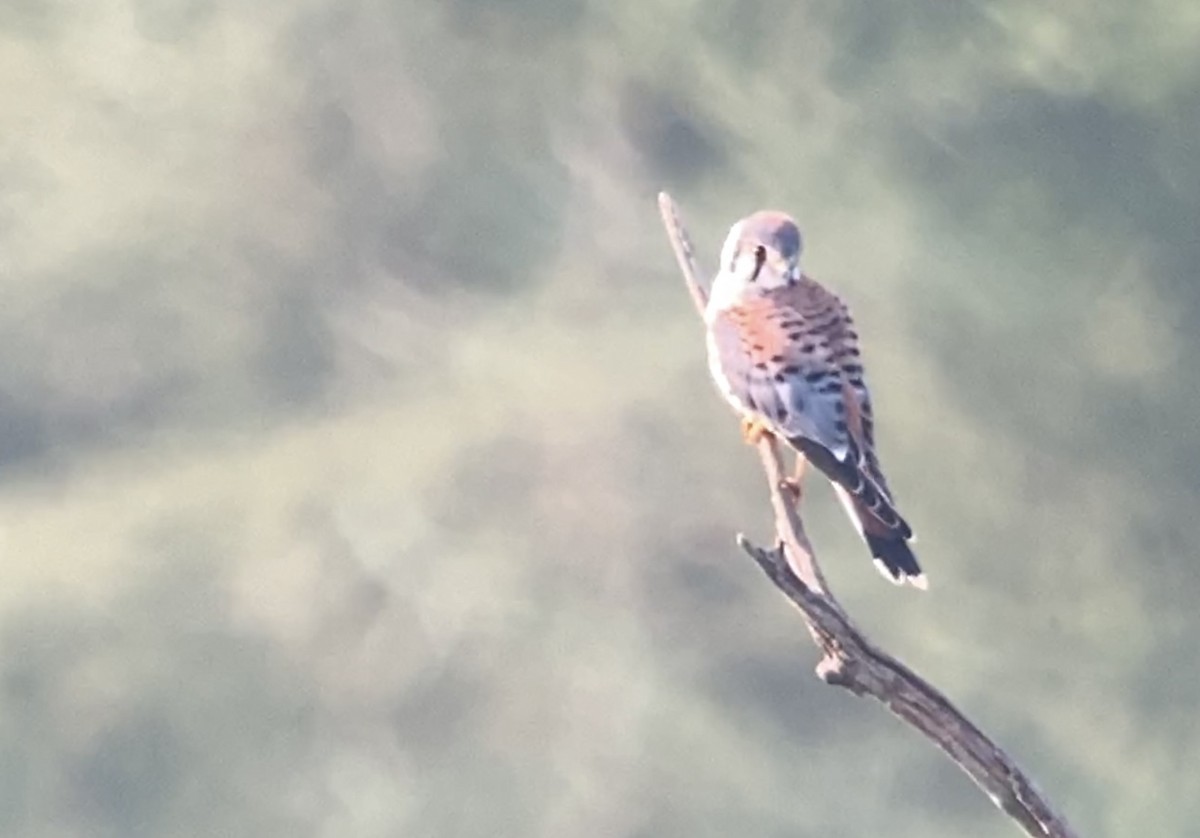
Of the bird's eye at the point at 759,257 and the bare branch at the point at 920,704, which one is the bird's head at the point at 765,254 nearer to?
the bird's eye at the point at 759,257

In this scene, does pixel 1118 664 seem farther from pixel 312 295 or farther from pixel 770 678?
pixel 312 295

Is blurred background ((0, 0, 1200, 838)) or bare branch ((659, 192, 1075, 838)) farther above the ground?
blurred background ((0, 0, 1200, 838))

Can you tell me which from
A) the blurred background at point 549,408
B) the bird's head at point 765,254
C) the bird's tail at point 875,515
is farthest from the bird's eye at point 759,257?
the blurred background at point 549,408

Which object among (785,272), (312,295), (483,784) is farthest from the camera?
(312,295)

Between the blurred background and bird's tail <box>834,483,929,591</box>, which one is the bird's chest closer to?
bird's tail <box>834,483,929,591</box>

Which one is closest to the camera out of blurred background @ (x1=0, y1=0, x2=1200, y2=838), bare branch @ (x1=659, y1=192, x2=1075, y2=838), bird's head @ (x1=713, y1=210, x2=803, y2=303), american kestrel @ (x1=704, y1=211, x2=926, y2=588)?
bare branch @ (x1=659, y1=192, x2=1075, y2=838)

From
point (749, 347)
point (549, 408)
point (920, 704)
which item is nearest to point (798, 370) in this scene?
point (749, 347)

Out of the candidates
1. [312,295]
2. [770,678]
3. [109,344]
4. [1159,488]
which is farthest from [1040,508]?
[109,344]

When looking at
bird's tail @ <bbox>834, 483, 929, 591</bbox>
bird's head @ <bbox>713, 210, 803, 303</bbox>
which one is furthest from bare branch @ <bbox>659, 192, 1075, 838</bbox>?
bird's head @ <bbox>713, 210, 803, 303</bbox>
